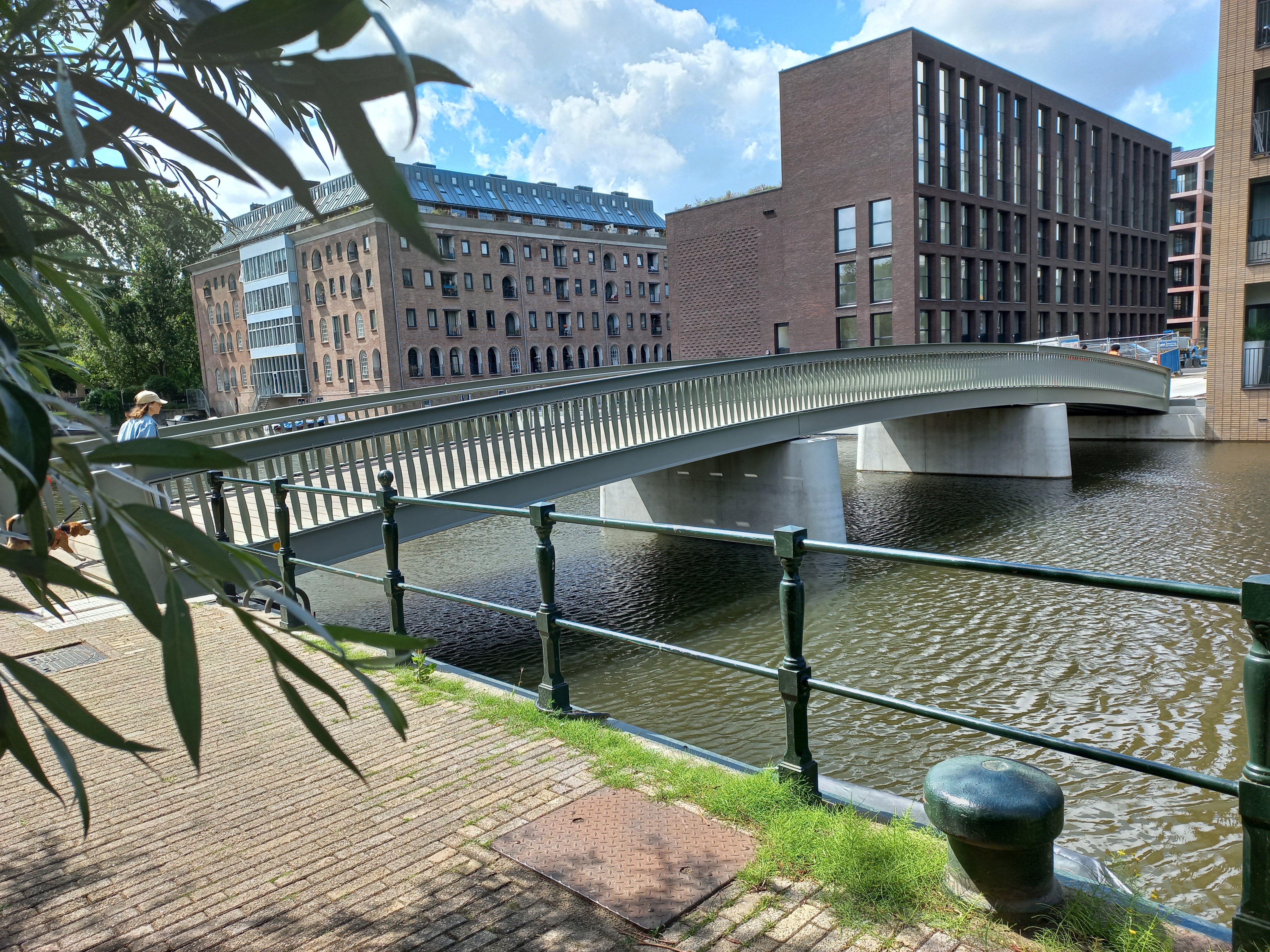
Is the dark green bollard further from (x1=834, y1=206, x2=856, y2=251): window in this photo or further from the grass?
(x1=834, y1=206, x2=856, y2=251): window

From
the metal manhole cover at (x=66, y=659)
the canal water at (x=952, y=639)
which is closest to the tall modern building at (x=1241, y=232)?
the canal water at (x=952, y=639)

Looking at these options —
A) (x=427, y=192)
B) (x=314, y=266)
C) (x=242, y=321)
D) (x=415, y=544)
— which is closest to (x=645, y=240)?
(x=427, y=192)

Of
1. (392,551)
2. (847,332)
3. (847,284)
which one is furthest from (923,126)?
(392,551)

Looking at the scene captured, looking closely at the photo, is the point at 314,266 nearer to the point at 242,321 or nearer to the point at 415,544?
the point at 242,321

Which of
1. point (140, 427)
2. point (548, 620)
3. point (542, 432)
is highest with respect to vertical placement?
point (140, 427)

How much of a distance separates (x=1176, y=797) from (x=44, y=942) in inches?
270

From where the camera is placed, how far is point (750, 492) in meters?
17.1

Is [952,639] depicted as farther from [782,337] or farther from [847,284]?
[782,337]

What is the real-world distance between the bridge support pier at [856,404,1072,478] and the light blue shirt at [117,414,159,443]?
1680cm

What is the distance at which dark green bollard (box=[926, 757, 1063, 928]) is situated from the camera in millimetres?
2568

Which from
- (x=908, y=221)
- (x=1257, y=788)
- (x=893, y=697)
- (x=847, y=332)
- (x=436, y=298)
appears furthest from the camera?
(x=436, y=298)

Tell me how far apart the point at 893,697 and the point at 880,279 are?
37800 mm

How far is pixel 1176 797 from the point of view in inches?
253

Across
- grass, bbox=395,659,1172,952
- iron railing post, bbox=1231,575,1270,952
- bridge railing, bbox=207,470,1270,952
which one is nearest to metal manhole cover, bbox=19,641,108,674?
bridge railing, bbox=207,470,1270,952
